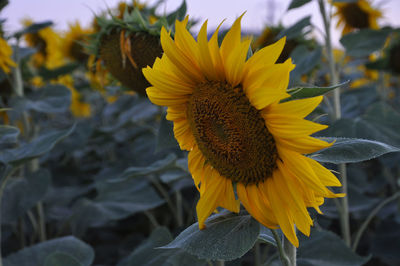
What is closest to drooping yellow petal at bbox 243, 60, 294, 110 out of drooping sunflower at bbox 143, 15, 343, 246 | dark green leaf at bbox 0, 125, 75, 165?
drooping sunflower at bbox 143, 15, 343, 246

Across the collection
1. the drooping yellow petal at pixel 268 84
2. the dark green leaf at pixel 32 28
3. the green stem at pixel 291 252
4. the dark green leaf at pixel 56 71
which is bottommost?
the green stem at pixel 291 252

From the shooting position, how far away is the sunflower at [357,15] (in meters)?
2.19

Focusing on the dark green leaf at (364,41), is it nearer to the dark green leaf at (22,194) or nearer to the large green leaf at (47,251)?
the large green leaf at (47,251)

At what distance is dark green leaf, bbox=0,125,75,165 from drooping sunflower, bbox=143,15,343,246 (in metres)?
0.42

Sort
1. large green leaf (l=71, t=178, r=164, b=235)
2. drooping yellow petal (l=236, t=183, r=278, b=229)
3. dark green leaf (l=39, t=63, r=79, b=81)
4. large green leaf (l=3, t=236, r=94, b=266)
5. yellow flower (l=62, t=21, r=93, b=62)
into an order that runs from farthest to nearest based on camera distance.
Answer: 1. yellow flower (l=62, t=21, r=93, b=62)
2. dark green leaf (l=39, t=63, r=79, b=81)
3. large green leaf (l=71, t=178, r=164, b=235)
4. large green leaf (l=3, t=236, r=94, b=266)
5. drooping yellow petal (l=236, t=183, r=278, b=229)

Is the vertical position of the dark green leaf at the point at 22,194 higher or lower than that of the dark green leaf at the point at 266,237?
higher

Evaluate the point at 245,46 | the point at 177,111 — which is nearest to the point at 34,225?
the point at 177,111

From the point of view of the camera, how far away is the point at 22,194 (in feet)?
4.79

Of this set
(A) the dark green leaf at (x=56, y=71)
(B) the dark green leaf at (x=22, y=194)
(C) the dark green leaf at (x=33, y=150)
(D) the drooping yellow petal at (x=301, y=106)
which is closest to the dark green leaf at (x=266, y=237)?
(D) the drooping yellow petal at (x=301, y=106)

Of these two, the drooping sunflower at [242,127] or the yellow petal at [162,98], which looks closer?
the drooping sunflower at [242,127]

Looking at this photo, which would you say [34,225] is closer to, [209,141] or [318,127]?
[209,141]

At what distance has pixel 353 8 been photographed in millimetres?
2238

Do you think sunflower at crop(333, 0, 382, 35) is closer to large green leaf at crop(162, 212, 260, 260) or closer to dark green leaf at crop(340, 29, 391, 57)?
dark green leaf at crop(340, 29, 391, 57)

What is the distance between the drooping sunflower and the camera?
531 millimetres
